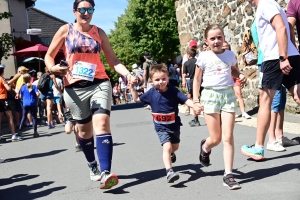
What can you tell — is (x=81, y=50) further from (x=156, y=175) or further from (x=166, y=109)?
A: (x=156, y=175)

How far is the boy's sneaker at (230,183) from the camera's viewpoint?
439 centimetres

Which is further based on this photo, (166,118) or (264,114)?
(264,114)

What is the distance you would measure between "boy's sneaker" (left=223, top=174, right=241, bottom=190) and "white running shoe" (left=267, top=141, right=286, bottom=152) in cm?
175

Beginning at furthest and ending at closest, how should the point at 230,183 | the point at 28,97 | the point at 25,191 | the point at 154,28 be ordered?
the point at 154,28 < the point at 28,97 < the point at 25,191 < the point at 230,183

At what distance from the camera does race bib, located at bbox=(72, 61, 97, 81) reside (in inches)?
192

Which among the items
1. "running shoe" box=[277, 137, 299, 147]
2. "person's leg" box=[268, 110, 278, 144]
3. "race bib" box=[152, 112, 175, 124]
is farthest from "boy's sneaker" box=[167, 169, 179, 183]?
"running shoe" box=[277, 137, 299, 147]

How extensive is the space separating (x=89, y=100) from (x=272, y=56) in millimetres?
2165

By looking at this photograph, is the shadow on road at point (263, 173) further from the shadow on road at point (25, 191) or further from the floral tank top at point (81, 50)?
the shadow on road at point (25, 191)

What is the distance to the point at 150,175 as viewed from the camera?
543 centimetres

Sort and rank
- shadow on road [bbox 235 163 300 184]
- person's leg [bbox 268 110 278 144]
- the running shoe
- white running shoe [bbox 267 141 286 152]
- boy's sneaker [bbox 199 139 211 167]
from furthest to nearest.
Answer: the running shoe → person's leg [bbox 268 110 278 144] → white running shoe [bbox 267 141 286 152] → boy's sneaker [bbox 199 139 211 167] → shadow on road [bbox 235 163 300 184]

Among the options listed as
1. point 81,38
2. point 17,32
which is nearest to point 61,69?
point 81,38

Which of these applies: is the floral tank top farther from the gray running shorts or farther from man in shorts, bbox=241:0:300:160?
man in shorts, bbox=241:0:300:160

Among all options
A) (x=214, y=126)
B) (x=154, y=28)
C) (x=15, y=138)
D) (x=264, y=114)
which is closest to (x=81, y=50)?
(x=214, y=126)

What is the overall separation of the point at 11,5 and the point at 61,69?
27069 millimetres
